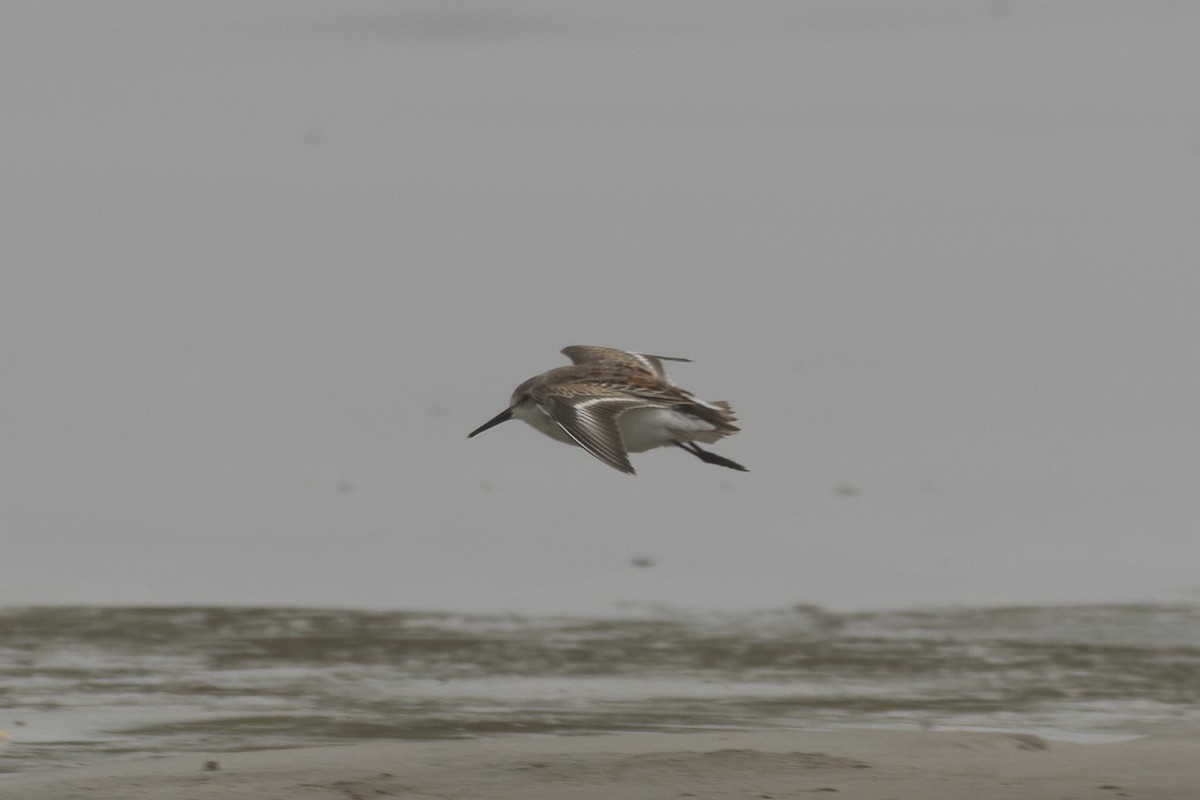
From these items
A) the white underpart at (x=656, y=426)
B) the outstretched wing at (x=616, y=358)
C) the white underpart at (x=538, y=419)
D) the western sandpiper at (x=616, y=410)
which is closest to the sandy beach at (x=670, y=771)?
the western sandpiper at (x=616, y=410)

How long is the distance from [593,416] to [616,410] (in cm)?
13

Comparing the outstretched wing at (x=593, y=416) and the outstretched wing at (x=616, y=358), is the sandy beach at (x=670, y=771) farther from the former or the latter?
the outstretched wing at (x=616, y=358)

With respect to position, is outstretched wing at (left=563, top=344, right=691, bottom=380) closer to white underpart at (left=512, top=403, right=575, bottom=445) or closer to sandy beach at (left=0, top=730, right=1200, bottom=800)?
white underpart at (left=512, top=403, right=575, bottom=445)

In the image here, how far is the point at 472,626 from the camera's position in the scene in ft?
28.9

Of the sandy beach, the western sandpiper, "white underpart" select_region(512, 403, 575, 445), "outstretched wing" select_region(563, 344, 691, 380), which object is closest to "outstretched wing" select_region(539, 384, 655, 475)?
the western sandpiper

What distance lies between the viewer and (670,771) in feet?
21.9

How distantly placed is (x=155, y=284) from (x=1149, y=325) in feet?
17.4

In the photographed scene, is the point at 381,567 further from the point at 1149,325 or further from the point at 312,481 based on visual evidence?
the point at 1149,325

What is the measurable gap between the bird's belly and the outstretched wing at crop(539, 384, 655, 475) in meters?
0.06

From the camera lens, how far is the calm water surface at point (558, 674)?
25.1ft

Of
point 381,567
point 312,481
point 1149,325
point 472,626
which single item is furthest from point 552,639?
point 1149,325

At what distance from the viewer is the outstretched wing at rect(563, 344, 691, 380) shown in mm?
8945

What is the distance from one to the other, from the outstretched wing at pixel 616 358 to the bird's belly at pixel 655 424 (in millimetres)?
537

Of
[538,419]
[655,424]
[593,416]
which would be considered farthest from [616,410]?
[538,419]
